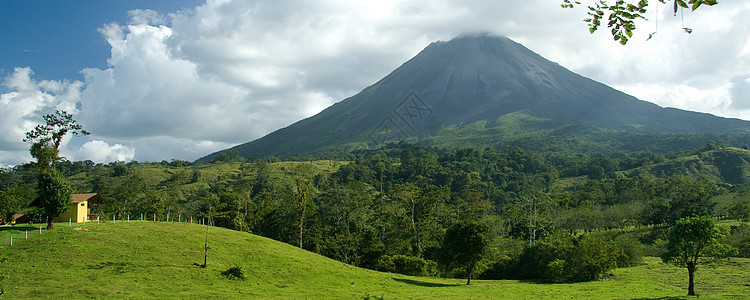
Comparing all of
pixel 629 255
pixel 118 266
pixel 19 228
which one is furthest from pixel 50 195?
pixel 629 255

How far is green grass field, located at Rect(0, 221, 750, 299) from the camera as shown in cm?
2403

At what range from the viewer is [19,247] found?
1074 inches

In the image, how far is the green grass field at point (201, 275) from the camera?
78.8ft

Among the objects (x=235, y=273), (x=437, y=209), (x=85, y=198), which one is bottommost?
(x=235, y=273)

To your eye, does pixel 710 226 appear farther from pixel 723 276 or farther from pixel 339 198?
pixel 339 198

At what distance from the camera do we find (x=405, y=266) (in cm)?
4541

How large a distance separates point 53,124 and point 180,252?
1717 cm

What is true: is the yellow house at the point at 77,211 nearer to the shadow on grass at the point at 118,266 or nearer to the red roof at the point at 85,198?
the red roof at the point at 85,198

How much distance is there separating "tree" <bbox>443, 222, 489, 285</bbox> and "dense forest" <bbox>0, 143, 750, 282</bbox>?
0.76ft

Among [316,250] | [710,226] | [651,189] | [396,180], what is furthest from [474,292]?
[396,180]

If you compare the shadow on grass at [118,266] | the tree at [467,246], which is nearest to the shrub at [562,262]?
the tree at [467,246]

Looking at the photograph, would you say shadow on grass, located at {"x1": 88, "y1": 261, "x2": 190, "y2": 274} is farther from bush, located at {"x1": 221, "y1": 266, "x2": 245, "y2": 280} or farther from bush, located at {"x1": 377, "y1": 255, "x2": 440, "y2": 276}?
bush, located at {"x1": 377, "y1": 255, "x2": 440, "y2": 276}

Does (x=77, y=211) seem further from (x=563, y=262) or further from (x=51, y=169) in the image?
(x=563, y=262)

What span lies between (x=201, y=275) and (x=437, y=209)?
48.2 metres
